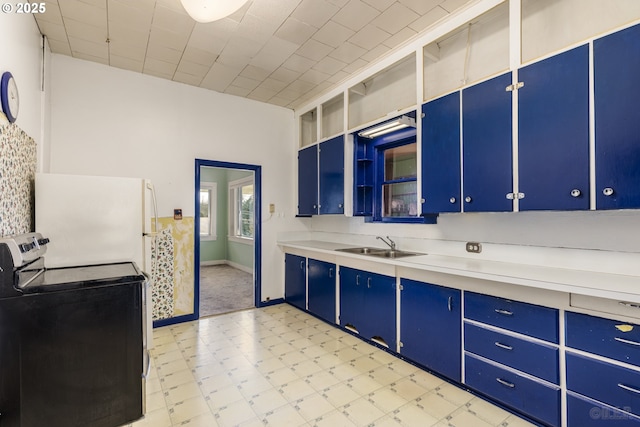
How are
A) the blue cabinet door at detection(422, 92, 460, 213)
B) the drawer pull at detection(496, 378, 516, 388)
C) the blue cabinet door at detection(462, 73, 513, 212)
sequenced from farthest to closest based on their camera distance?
the blue cabinet door at detection(422, 92, 460, 213) < the blue cabinet door at detection(462, 73, 513, 212) < the drawer pull at detection(496, 378, 516, 388)

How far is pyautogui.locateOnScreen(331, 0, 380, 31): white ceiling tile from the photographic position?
246 centimetres

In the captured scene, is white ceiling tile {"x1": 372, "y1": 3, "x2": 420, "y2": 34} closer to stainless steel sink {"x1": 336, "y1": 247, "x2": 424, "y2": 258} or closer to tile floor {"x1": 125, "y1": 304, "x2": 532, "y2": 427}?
stainless steel sink {"x1": 336, "y1": 247, "x2": 424, "y2": 258}

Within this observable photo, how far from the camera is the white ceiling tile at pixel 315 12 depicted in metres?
2.43

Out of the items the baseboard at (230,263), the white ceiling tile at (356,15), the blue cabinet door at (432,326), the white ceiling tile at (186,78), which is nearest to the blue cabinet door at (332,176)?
the white ceiling tile at (356,15)

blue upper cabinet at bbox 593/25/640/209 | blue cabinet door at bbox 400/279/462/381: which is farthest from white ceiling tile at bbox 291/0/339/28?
blue cabinet door at bbox 400/279/462/381

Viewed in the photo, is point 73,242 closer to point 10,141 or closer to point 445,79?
point 10,141

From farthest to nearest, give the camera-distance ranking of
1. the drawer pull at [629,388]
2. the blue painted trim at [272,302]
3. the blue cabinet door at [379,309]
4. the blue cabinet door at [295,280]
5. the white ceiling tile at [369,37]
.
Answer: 1. the blue painted trim at [272,302]
2. the blue cabinet door at [295,280]
3. the blue cabinet door at [379,309]
4. the white ceiling tile at [369,37]
5. the drawer pull at [629,388]

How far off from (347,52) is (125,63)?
2478 mm

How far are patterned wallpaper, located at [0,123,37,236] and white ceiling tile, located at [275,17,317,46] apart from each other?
2160mm

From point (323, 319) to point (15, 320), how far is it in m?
2.97

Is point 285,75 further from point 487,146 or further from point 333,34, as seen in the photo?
point 487,146

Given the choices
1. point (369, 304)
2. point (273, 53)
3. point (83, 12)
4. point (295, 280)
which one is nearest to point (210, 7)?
point (273, 53)

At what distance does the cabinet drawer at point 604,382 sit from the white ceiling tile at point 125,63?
15.1 ft

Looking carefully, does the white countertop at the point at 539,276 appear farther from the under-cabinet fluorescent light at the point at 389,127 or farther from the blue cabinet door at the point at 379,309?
the under-cabinet fluorescent light at the point at 389,127
